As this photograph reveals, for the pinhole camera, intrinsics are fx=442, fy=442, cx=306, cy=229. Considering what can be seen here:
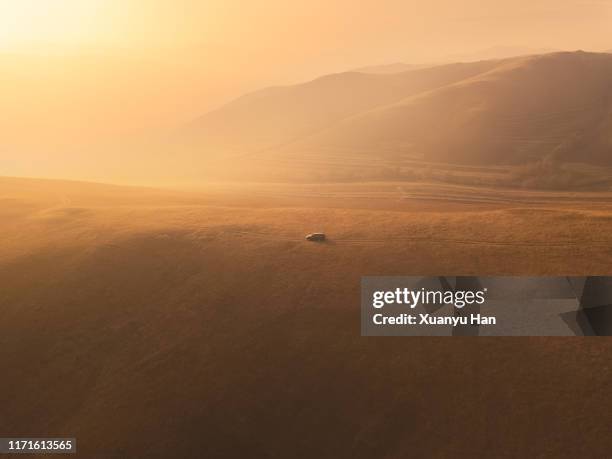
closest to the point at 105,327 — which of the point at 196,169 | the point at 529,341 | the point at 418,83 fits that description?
the point at 529,341

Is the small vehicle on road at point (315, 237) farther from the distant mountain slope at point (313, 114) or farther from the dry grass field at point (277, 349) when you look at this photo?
the distant mountain slope at point (313, 114)

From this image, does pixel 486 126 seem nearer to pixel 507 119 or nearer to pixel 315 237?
pixel 507 119

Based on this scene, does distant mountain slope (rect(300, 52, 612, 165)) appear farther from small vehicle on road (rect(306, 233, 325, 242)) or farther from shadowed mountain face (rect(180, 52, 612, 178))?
small vehicle on road (rect(306, 233, 325, 242))

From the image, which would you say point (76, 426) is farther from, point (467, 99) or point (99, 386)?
point (467, 99)

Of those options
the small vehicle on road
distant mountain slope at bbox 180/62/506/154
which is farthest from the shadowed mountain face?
the small vehicle on road

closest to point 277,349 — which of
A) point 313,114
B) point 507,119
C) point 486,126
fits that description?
point 486,126

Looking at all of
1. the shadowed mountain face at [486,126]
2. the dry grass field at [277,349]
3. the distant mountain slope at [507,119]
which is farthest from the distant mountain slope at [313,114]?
the dry grass field at [277,349]
